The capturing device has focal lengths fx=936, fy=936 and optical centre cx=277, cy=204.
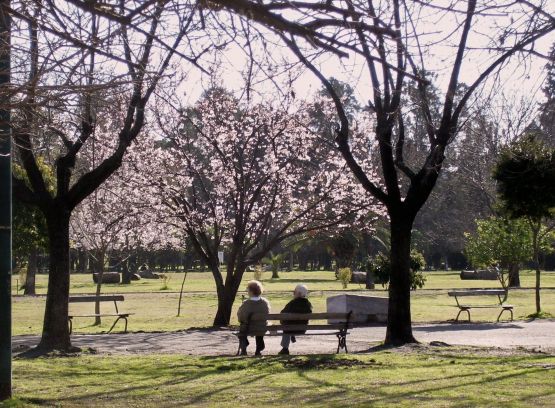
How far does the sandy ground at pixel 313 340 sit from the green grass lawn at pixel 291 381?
2302 millimetres

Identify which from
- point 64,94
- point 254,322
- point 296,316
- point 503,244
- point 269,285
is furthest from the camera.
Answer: point 269,285

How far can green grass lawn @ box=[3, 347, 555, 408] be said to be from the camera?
29.9 feet

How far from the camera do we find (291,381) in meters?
10.6

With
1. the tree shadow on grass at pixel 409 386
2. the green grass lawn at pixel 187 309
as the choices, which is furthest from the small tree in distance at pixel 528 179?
the tree shadow on grass at pixel 409 386

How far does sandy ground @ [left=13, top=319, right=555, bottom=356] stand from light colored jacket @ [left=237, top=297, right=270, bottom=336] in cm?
100

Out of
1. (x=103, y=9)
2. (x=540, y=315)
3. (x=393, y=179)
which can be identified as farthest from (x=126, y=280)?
(x=103, y=9)

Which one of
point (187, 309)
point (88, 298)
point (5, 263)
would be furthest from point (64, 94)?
point (187, 309)

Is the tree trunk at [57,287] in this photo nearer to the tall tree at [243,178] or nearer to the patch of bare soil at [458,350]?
the patch of bare soil at [458,350]

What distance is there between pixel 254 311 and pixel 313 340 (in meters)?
3.71

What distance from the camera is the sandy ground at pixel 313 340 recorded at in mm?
16175

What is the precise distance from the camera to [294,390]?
984 centimetres

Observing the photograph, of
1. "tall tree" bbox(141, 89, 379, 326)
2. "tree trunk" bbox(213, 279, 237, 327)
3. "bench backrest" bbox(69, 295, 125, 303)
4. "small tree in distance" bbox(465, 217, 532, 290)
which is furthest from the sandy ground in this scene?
"small tree in distance" bbox(465, 217, 532, 290)

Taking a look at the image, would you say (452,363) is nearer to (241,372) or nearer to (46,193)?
(241,372)

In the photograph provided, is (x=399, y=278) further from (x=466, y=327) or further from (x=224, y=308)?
(x=224, y=308)
